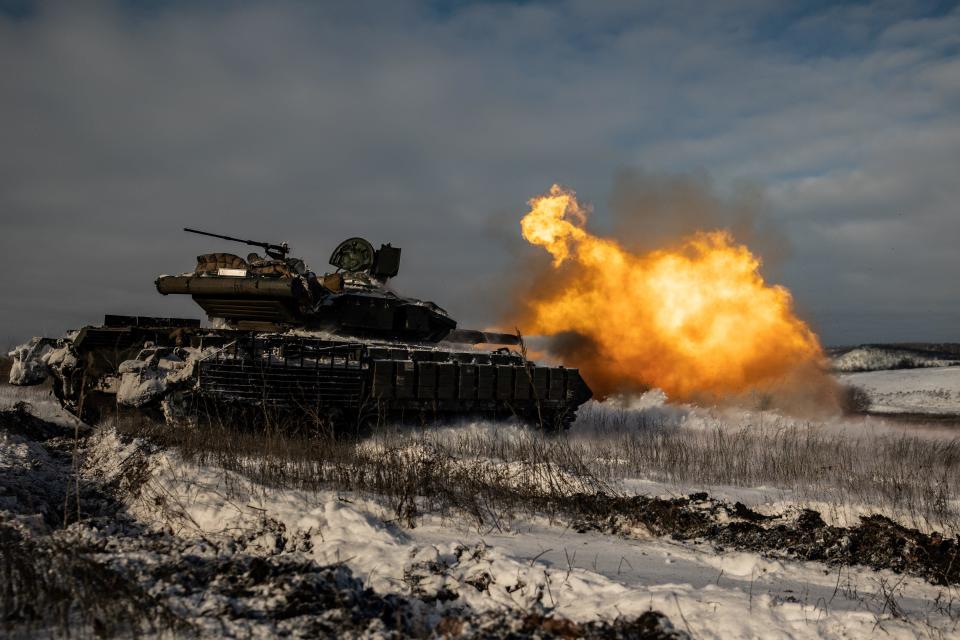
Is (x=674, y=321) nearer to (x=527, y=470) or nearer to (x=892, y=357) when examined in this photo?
(x=527, y=470)

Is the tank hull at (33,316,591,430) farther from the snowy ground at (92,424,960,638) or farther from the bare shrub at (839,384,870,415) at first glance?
the bare shrub at (839,384,870,415)

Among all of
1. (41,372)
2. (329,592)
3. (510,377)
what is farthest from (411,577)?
(41,372)

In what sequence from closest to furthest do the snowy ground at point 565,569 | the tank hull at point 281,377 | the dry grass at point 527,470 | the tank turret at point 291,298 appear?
the snowy ground at point 565,569
the dry grass at point 527,470
the tank hull at point 281,377
the tank turret at point 291,298

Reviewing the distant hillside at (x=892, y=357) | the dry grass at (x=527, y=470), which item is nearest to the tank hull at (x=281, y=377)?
the dry grass at (x=527, y=470)

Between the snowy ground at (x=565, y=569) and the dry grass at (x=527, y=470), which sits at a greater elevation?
the dry grass at (x=527, y=470)

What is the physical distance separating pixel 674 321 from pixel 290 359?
51.6 ft

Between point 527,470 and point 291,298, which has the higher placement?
point 291,298

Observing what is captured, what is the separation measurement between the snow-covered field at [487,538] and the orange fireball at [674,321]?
530 inches

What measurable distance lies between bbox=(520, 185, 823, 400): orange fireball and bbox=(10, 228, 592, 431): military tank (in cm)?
877

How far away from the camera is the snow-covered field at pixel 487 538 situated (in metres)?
3.79

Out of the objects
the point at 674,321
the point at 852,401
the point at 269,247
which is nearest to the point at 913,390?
the point at 852,401

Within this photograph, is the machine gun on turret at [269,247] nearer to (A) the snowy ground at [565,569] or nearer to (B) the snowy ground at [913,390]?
(A) the snowy ground at [565,569]

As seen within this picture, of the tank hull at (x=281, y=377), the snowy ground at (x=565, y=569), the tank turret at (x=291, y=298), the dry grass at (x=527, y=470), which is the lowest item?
the snowy ground at (x=565, y=569)

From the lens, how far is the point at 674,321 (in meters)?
24.3
